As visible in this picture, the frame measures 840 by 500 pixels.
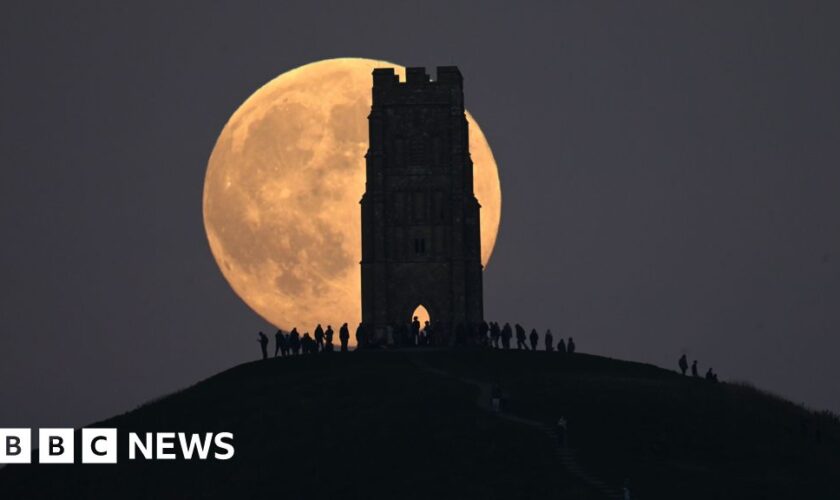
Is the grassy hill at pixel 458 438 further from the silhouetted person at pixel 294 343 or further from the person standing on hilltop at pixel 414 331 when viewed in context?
the person standing on hilltop at pixel 414 331

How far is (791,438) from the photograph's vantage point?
8775 cm

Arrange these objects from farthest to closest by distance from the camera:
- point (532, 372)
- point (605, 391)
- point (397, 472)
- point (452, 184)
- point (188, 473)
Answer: point (452, 184) < point (532, 372) < point (605, 391) < point (188, 473) < point (397, 472)

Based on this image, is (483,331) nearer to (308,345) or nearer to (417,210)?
(308,345)

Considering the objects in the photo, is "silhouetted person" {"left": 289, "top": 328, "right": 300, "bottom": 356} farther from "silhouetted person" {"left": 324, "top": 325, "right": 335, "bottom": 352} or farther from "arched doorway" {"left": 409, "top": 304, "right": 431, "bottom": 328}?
"arched doorway" {"left": 409, "top": 304, "right": 431, "bottom": 328}

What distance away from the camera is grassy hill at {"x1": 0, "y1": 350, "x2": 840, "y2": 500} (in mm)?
78938

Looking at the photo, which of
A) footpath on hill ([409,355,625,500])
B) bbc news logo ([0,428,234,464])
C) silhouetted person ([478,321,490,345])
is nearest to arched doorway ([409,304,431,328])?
silhouetted person ([478,321,490,345])

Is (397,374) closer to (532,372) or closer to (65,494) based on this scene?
(532,372)

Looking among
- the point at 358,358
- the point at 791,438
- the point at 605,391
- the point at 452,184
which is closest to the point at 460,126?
the point at 452,184

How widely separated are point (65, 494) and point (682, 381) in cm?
3015

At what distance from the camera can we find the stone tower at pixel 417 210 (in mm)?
122938

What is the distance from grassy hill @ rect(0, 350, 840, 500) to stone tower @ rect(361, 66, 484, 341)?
19.0 metres

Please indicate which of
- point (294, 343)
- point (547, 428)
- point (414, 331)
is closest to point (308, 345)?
point (294, 343)

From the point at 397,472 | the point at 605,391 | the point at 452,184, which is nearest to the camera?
the point at 397,472

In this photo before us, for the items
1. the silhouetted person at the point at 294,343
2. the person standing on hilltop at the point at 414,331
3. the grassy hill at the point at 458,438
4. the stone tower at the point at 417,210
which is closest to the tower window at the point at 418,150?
the stone tower at the point at 417,210
